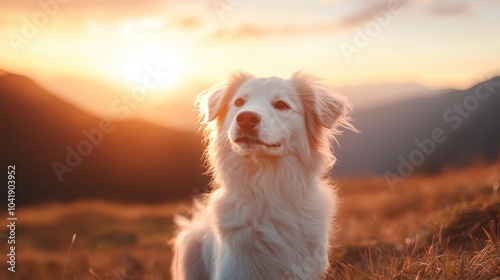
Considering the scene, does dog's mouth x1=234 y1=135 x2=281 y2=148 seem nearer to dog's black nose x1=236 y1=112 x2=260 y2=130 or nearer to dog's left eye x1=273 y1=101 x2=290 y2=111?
dog's black nose x1=236 y1=112 x2=260 y2=130

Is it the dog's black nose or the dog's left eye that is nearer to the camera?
the dog's black nose

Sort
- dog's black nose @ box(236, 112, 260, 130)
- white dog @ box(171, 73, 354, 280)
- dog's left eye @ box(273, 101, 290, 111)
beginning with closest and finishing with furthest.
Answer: dog's black nose @ box(236, 112, 260, 130) < white dog @ box(171, 73, 354, 280) < dog's left eye @ box(273, 101, 290, 111)

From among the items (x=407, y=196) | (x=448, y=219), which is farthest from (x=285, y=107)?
(x=407, y=196)

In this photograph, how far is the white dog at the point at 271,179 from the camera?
5.68m

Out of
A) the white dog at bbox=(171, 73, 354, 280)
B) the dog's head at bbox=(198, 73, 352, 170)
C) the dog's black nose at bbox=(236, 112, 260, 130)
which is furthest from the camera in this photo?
the white dog at bbox=(171, 73, 354, 280)

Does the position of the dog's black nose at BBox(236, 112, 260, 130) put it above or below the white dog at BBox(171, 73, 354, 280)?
above

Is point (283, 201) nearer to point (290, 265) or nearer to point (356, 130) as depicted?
point (290, 265)

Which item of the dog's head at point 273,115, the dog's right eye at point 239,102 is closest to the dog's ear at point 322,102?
the dog's head at point 273,115

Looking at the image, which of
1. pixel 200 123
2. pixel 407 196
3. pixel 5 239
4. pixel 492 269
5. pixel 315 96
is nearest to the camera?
pixel 492 269

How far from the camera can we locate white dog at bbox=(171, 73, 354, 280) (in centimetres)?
568

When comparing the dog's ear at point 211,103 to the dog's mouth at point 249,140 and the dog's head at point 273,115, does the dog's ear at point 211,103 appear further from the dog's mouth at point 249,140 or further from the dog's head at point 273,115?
the dog's mouth at point 249,140

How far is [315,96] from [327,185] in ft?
3.39

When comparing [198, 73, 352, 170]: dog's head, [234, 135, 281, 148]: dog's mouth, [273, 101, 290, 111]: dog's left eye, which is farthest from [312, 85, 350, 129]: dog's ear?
[234, 135, 281, 148]: dog's mouth

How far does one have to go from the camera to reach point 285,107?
6051mm
